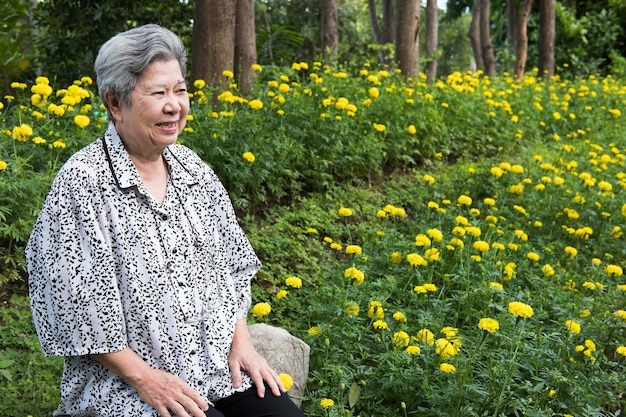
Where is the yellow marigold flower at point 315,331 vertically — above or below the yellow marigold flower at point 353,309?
below

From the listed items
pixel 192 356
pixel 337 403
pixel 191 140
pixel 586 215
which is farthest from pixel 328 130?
pixel 192 356

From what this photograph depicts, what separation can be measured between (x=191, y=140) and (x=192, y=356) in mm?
2810

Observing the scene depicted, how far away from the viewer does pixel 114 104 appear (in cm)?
238

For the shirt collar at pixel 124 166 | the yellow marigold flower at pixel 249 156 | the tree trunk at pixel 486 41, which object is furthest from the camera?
the tree trunk at pixel 486 41

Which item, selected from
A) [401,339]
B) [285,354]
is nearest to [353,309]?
[401,339]

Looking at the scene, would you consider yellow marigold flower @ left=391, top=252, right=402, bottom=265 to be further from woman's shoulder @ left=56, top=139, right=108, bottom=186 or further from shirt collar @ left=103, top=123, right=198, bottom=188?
woman's shoulder @ left=56, top=139, right=108, bottom=186

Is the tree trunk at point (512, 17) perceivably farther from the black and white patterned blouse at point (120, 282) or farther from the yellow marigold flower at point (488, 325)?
the black and white patterned blouse at point (120, 282)

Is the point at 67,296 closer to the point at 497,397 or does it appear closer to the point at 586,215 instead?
the point at 497,397

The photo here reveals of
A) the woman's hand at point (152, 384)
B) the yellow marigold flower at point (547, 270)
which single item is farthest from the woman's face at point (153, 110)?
the yellow marigold flower at point (547, 270)

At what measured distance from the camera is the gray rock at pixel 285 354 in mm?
3160

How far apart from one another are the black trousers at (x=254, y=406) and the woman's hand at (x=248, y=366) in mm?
24

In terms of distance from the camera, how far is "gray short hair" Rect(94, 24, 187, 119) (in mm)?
2283

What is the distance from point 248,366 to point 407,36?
732 centimetres

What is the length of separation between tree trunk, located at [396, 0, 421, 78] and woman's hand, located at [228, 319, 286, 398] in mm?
7006
